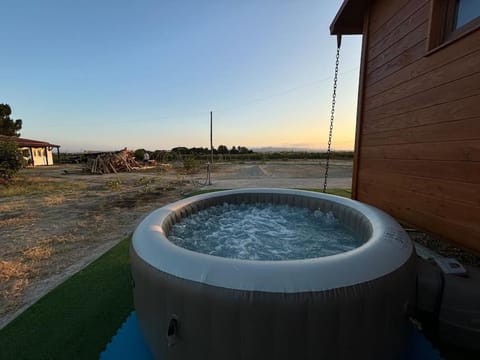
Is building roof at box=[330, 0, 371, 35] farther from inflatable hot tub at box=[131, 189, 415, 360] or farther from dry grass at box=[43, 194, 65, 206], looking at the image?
dry grass at box=[43, 194, 65, 206]

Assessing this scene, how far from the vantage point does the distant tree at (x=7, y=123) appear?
22.0m

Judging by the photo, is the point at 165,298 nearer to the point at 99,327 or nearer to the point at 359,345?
the point at 359,345

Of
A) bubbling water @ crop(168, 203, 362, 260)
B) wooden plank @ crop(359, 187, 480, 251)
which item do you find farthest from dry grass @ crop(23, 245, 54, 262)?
wooden plank @ crop(359, 187, 480, 251)

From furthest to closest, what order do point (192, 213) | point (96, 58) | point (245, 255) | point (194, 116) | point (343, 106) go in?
point (194, 116) → point (96, 58) → point (343, 106) → point (192, 213) → point (245, 255)

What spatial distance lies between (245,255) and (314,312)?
1.38 meters

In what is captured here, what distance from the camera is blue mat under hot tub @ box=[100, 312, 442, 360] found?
4.78 ft

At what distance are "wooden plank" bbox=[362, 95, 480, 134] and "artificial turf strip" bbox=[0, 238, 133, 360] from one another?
10.1 ft

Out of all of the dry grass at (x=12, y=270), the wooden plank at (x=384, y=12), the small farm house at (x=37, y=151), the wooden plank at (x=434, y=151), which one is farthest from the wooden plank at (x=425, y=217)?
the small farm house at (x=37, y=151)

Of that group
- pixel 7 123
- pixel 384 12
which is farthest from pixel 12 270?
pixel 7 123

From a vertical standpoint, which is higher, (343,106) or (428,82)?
(343,106)

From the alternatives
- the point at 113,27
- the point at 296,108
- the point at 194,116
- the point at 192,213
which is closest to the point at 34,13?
the point at 113,27

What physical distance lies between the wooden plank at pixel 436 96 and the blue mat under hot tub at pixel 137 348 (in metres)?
1.75

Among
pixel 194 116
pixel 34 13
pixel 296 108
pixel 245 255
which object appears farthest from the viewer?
pixel 194 116

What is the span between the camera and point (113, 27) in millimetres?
9836
